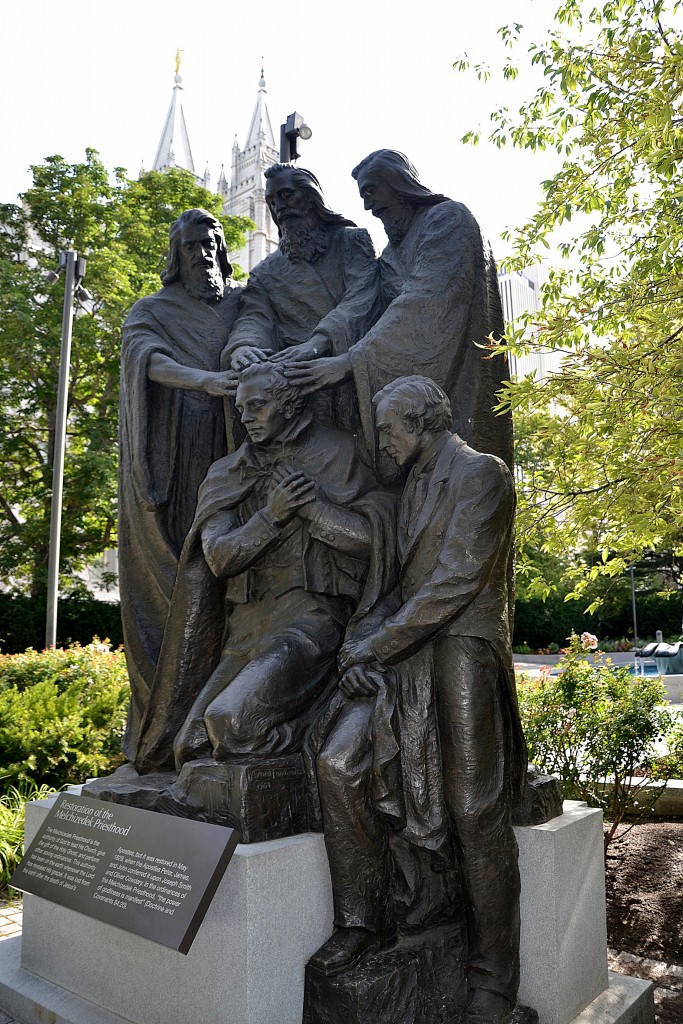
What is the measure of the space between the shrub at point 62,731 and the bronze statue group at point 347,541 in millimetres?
3598

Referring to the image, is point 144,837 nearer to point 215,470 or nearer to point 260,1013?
point 260,1013

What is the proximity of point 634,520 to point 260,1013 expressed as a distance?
3.78 meters

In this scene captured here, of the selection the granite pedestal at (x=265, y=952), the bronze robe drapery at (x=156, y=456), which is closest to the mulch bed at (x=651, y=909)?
the granite pedestal at (x=265, y=952)

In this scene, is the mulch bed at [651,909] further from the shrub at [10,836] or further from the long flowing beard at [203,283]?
the long flowing beard at [203,283]

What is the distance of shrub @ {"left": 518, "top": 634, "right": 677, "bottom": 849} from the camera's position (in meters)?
6.20

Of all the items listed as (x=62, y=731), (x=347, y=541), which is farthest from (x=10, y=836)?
(x=347, y=541)

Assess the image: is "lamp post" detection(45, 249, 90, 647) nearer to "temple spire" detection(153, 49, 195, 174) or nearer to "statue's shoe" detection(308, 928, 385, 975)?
"statue's shoe" detection(308, 928, 385, 975)

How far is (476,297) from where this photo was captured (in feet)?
11.9

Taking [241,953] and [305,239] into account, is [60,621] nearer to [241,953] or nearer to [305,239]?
[305,239]

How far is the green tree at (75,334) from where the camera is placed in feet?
57.1

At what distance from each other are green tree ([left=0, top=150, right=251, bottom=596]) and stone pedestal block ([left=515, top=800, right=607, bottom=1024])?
14.9 meters

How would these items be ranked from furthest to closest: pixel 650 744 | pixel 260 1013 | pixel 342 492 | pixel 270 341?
pixel 650 744
pixel 270 341
pixel 342 492
pixel 260 1013

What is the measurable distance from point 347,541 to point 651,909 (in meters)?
3.34

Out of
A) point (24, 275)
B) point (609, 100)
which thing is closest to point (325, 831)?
point (609, 100)
